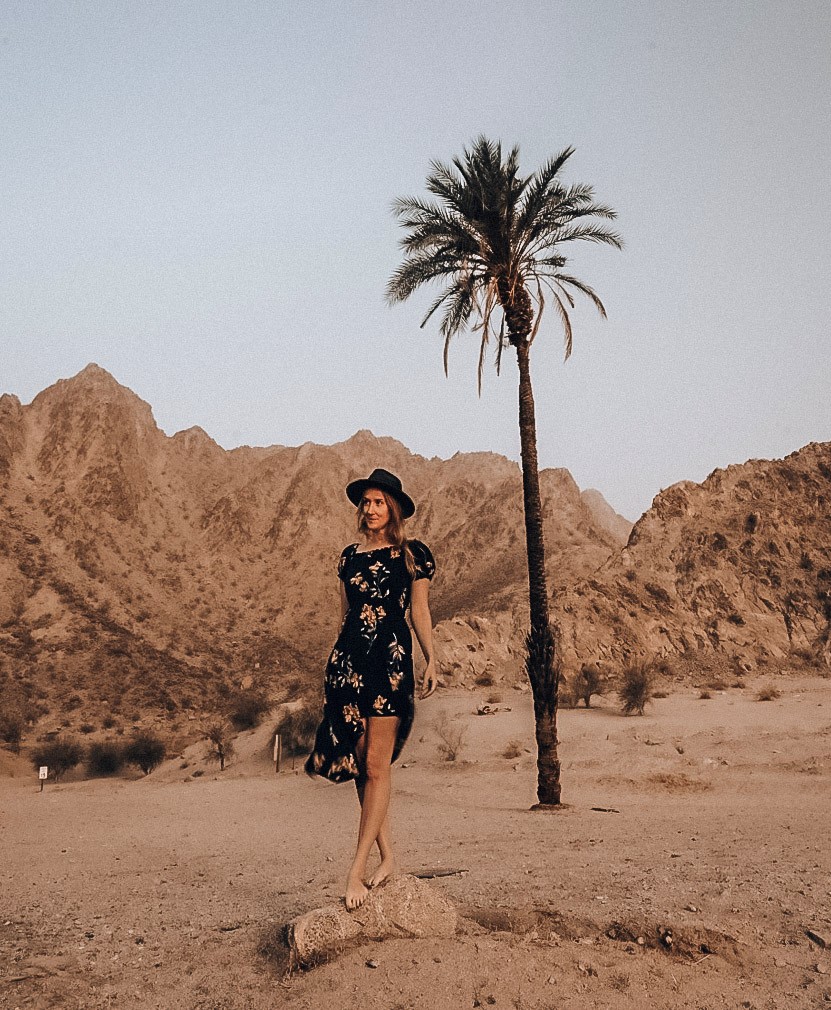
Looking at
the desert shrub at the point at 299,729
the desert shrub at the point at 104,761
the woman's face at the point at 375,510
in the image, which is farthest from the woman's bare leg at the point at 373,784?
the desert shrub at the point at 104,761

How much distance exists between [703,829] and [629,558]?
29.0 meters

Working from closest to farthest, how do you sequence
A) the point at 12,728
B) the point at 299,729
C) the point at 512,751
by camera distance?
the point at 512,751 < the point at 299,729 < the point at 12,728

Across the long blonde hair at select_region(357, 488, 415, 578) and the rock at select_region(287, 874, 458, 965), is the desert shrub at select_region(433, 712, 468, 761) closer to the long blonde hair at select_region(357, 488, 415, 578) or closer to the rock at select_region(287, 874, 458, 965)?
the rock at select_region(287, 874, 458, 965)

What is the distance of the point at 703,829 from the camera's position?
32.4 ft

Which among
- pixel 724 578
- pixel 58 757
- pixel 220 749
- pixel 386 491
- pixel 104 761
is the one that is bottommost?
pixel 104 761

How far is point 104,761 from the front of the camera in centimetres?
2850

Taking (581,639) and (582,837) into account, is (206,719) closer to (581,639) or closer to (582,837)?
(581,639)

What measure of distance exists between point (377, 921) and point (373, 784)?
2.48 feet

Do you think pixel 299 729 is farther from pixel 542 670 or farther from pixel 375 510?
pixel 375 510

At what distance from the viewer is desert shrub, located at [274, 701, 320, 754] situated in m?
24.5

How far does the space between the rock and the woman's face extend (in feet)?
7.26

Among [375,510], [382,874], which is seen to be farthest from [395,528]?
[382,874]

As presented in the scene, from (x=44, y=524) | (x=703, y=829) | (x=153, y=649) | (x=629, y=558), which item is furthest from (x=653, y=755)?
(x=44, y=524)

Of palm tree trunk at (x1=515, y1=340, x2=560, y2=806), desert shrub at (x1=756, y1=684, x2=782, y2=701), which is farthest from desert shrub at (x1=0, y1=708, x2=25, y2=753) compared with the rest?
desert shrub at (x1=756, y1=684, x2=782, y2=701)
